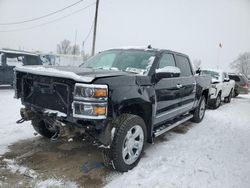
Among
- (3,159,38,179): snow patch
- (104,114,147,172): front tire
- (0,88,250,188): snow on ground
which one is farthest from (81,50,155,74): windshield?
(3,159,38,179): snow patch

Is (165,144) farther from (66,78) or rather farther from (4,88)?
(4,88)

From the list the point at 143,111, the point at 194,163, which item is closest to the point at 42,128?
the point at 143,111

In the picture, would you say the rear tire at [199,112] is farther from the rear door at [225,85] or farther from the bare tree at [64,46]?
the bare tree at [64,46]

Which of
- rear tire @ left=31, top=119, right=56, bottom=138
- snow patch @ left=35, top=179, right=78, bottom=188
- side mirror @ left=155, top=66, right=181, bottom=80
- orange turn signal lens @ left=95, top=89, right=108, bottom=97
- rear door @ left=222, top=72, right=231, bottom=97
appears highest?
side mirror @ left=155, top=66, right=181, bottom=80

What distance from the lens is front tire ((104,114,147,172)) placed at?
3.23 meters

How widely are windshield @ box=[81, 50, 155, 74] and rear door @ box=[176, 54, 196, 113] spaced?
1.15 metres

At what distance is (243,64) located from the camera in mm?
65875

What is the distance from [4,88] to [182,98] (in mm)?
9474

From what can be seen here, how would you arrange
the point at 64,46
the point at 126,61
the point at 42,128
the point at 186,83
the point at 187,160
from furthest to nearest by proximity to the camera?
the point at 64,46 → the point at 186,83 → the point at 42,128 → the point at 126,61 → the point at 187,160

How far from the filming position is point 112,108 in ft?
10.1

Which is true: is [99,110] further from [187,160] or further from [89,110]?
[187,160]

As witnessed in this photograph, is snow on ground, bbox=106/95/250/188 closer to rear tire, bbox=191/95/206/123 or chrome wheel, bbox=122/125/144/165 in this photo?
chrome wheel, bbox=122/125/144/165

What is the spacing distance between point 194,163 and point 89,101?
2.15 metres

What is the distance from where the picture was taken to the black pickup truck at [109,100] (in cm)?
293
